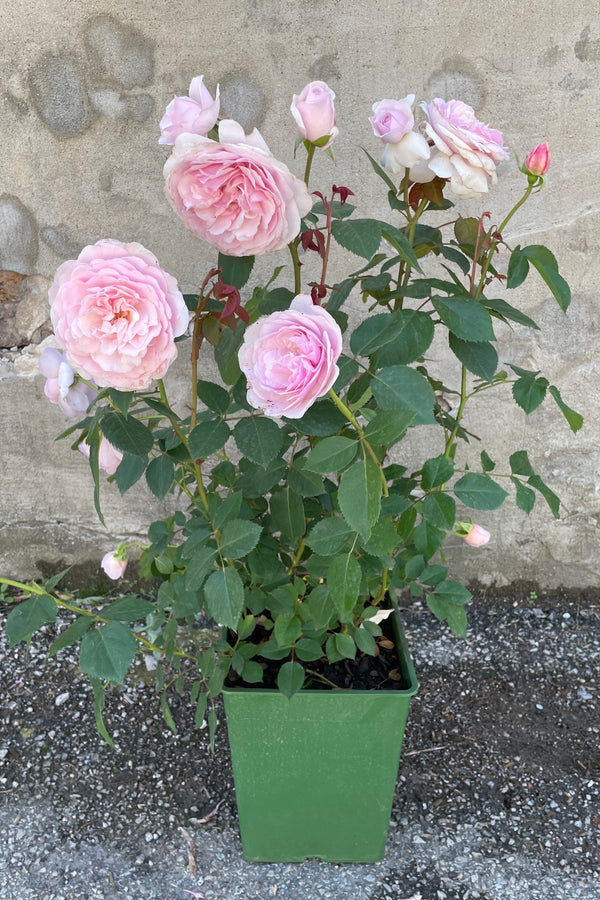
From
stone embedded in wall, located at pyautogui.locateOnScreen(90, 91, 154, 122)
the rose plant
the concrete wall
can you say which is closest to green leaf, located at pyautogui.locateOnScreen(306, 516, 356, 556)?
the rose plant

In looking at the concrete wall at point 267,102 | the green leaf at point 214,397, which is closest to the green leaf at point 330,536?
the green leaf at point 214,397

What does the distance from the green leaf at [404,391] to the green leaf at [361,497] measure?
0.26 feet

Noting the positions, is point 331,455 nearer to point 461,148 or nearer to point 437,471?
point 437,471

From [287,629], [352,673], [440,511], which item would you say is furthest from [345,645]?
[440,511]

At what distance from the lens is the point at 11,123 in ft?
5.44

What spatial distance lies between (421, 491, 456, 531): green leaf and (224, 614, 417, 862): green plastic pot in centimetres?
33

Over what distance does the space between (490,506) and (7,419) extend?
143 cm

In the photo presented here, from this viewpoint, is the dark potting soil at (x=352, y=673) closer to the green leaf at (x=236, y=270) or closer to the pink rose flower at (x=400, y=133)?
the green leaf at (x=236, y=270)

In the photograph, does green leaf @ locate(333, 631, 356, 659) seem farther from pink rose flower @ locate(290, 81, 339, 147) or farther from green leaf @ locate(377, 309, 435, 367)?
pink rose flower @ locate(290, 81, 339, 147)

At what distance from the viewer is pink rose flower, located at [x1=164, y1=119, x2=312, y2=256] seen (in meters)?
0.74

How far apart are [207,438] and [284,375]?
0.79ft

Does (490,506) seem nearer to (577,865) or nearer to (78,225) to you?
(577,865)

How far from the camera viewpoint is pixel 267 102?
5.29 feet

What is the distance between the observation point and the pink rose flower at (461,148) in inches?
33.5
